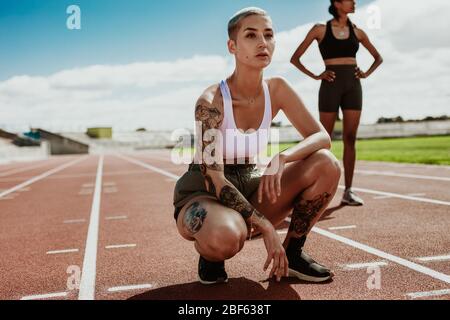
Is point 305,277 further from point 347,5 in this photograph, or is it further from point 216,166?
point 347,5

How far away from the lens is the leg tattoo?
10.2 feet

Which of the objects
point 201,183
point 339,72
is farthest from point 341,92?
point 201,183

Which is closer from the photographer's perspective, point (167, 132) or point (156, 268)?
point (156, 268)

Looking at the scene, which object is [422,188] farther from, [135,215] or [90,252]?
[90,252]

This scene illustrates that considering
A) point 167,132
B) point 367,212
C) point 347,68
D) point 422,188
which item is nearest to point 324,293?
point 367,212

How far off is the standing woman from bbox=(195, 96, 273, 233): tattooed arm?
319 centimetres

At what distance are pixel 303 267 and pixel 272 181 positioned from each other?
0.63m

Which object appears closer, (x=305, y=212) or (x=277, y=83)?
(x=305, y=212)

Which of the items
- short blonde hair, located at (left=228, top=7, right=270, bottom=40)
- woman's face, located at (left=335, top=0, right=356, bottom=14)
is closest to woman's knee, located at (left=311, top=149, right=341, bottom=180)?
short blonde hair, located at (left=228, top=7, right=270, bottom=40)

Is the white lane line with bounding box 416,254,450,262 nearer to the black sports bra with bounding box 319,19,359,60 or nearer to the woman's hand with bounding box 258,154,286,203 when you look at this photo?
the woman's hand with bounding box 258,154,286,203

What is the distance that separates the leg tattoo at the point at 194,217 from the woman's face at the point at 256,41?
98cm

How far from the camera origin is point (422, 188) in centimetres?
768

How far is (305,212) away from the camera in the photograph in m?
3.43
